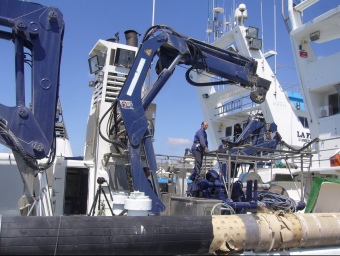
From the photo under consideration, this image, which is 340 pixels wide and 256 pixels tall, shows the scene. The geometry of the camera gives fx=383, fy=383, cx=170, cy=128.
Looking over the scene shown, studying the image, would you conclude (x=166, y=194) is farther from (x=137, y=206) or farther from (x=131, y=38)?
(x=131, y=38)

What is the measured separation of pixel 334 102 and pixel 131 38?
8.15m

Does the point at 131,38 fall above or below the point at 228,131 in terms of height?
above

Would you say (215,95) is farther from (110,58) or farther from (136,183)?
(136,183)

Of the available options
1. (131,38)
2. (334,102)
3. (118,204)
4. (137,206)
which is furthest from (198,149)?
(334,102)

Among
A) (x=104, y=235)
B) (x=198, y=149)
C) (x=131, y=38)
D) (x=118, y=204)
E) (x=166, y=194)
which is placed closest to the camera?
(x=104, y=235)

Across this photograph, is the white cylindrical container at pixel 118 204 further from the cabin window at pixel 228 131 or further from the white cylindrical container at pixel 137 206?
the cabin window at pixel 228 131

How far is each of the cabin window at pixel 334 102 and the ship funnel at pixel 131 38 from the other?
26.1ft

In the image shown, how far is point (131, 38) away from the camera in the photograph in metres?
8.86

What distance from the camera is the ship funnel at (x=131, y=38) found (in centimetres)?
884

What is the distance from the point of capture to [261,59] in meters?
18.3

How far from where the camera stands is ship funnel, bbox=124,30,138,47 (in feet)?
29.0

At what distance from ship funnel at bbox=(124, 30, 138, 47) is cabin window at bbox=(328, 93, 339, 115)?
796 cm

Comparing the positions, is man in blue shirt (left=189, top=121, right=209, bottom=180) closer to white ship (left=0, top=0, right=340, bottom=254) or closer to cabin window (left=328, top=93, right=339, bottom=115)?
white ship (left=0, top=0, right=340, bottom=254)

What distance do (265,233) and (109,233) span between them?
1.86 metres
